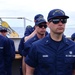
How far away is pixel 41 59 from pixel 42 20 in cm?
181

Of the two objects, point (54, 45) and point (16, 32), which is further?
point (16, 32)

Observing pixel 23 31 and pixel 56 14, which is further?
pixel 23 31

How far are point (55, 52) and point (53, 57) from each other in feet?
0.19

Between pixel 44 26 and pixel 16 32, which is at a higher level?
pixel 44 26

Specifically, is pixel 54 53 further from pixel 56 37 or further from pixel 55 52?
pixel 56 37

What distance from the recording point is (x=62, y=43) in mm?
3223

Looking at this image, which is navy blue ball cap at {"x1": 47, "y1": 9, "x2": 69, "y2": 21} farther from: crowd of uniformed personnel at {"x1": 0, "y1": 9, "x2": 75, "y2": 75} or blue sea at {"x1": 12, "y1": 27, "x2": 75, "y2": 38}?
blue sea at {"x1": 12, "y1": 27, "x2": 75, "y2": 38}

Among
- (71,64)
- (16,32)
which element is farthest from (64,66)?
(16,32)

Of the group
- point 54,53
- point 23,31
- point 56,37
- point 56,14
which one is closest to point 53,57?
point 54,53

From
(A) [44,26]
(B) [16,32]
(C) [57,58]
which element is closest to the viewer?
(C) [57,58]

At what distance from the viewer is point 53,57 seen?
3146 mm

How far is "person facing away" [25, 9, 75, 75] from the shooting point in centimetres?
316

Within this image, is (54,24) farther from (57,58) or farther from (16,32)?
(16,32)

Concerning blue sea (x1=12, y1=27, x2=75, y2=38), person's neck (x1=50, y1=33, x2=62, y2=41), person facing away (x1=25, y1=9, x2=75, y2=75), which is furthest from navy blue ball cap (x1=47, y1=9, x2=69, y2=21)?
blue sea (x1=12, y1=27, x2=75, y2=38)
